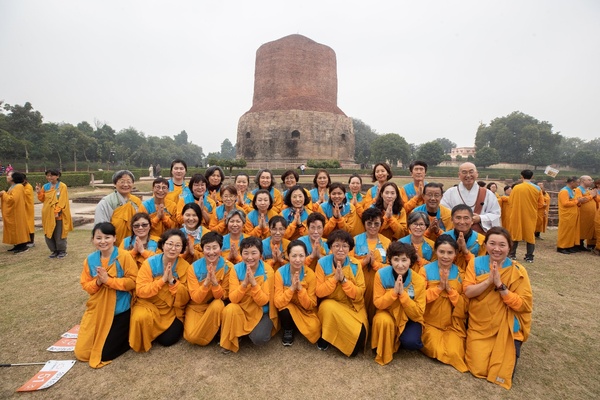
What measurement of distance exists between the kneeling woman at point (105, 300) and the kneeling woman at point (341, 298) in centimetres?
168

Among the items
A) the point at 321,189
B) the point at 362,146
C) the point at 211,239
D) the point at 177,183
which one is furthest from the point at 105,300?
the point at 362,146

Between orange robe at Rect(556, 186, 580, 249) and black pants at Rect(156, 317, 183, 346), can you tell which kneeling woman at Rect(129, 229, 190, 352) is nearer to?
black pants at Rect(156, 317, 183, 346)

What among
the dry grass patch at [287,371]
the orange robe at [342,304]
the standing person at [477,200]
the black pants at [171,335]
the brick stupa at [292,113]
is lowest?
the dry grass patch at [287,371]

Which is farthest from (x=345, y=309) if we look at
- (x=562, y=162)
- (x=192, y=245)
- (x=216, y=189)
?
(x=562, y=162)

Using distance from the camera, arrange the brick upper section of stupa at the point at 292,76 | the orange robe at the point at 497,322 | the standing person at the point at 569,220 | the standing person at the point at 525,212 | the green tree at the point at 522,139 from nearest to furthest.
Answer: the orange robe at the point at 497,322, the standing person at the point at 525,212, the standing person at the point at 569,220, the brick upper section of stupa at the point at 292,76, the green tree at the point at 522,139

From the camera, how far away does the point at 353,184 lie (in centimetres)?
420

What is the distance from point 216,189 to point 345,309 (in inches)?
98.7

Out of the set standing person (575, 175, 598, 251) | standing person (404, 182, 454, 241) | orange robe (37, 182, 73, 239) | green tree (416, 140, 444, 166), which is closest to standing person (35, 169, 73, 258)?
orange robe (37, 182, 73, 239)

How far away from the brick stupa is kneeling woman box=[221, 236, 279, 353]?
2215cm

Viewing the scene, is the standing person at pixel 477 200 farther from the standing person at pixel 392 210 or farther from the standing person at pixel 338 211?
the standing person at pixel 338 211

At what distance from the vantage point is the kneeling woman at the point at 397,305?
104 inches

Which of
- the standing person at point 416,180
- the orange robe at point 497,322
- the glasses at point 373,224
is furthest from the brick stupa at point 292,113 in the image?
the orange robe at point 497,322

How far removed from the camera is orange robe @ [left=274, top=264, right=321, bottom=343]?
2857 mm

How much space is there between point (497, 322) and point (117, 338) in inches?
122
